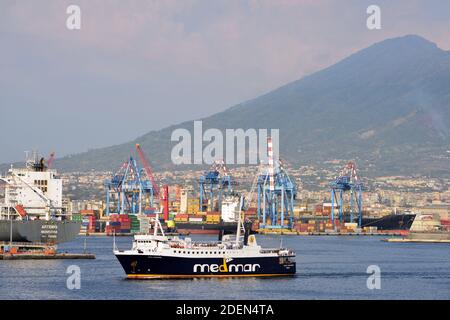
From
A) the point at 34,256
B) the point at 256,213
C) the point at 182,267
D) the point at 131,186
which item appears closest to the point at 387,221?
the point at 256,213

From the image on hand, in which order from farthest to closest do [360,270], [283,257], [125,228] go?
[125,228]
[360,270]
[283,257]

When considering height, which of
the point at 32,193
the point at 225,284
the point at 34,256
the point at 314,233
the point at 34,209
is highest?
the point at 32,193

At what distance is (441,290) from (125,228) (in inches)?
3652

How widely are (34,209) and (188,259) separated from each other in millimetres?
36673

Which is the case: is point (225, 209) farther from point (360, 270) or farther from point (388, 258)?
point (360, 270)

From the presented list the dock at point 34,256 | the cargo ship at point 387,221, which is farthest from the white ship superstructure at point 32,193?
the cargo ship at point 387,221

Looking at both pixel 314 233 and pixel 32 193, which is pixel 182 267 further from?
pixel 314 233

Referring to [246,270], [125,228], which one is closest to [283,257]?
[246,270]

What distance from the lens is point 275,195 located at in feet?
531

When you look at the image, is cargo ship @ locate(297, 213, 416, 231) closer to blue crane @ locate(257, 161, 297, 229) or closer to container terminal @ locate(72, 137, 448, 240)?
container terminal @ locate(72, 137, 448, 240)

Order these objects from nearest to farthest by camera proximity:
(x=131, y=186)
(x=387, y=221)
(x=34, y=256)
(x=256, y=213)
Answer: (x=34, y=256), (x=131, y=186), (x=387, y=221), (x=256, y=213)
